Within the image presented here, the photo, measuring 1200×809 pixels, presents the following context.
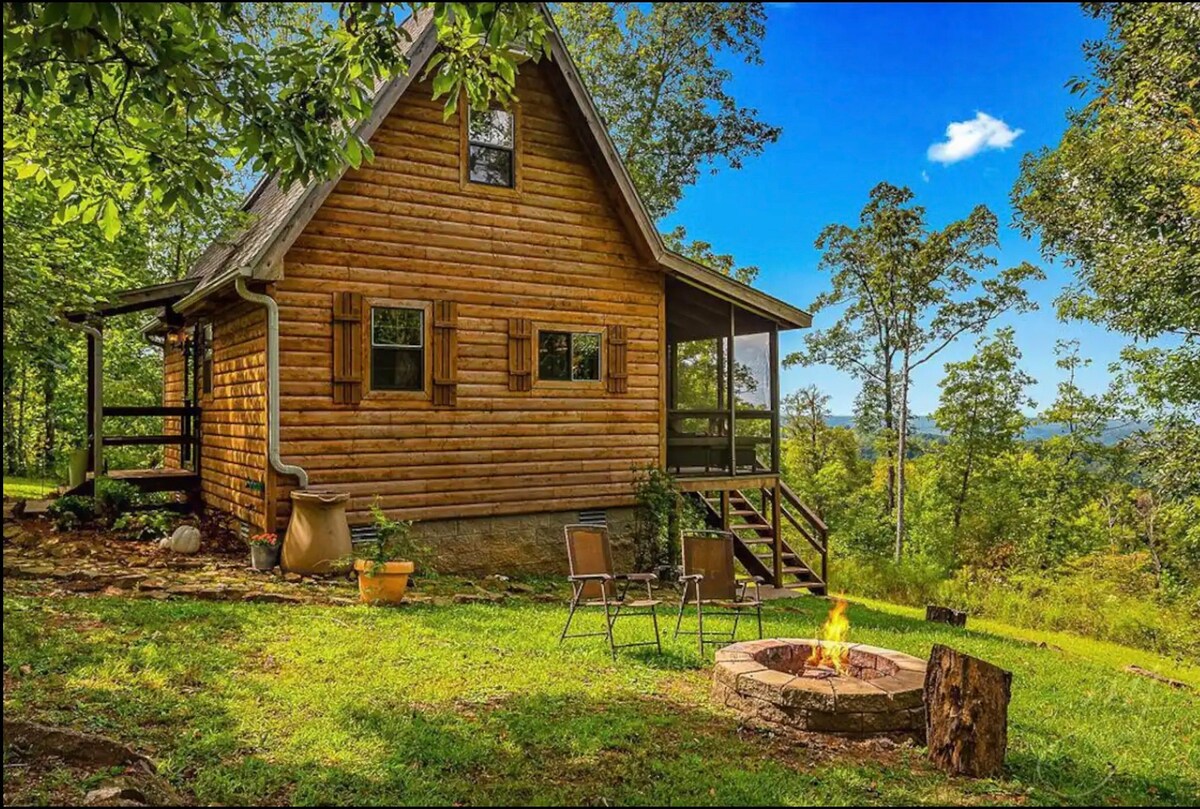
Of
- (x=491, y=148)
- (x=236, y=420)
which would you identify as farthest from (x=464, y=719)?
(x=491, y=148)

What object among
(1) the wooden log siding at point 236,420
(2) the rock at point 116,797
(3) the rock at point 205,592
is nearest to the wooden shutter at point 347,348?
(1) the wooden log siding at point 236,420

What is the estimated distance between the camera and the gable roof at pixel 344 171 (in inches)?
375

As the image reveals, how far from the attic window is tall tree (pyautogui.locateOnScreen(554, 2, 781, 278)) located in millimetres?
8347

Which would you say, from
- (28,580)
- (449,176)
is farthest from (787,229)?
(28,580)

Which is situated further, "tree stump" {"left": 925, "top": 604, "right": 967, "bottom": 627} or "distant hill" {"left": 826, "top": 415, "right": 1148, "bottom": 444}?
"distant hill" {"left": 826, "top": 415, "right": 1148, "bottom": 444}

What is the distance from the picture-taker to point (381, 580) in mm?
8367

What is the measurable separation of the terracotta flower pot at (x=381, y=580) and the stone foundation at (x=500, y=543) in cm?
205

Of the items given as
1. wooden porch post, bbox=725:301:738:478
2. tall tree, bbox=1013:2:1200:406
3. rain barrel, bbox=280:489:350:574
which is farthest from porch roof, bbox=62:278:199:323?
tall tree, bbox=1013:2:1200:406

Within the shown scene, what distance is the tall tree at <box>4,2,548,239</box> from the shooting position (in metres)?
4.38

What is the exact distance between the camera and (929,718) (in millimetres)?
4488

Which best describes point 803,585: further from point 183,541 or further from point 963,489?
point 963,489

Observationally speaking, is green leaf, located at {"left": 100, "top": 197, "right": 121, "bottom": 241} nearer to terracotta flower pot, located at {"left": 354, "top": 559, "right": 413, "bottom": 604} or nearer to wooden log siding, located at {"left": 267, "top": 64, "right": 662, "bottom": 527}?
terracotta flower pot, located at {"left": 354, "top": 559, "right": 413, "bottom": 604}

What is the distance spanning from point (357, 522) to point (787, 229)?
21398 mm

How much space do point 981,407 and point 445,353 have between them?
2144 cm
